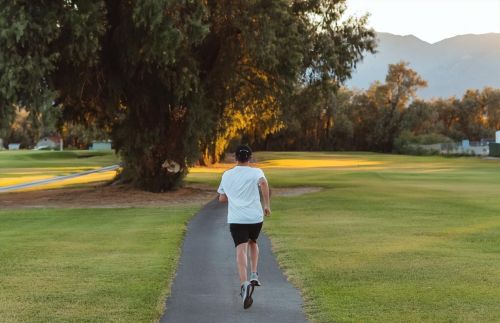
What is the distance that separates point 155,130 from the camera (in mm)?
27656

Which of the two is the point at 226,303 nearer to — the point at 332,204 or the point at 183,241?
the point at 183,241

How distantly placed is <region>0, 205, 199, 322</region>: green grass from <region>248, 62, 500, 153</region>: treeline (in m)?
88.1

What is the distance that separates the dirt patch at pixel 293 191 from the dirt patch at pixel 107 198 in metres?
3.09

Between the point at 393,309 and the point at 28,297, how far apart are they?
4.67 m

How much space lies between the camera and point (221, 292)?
9.10 metres

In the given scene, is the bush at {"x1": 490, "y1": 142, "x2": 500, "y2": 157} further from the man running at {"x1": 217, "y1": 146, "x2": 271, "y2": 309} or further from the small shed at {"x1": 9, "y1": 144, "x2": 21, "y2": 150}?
the small shed at {"x1": 9, "y1": 144, "x2": 21, "y2": 150}

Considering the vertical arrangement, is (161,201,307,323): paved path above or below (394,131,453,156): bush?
below

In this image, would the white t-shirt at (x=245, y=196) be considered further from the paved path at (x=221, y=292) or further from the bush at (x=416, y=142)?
the bush at (x=416, y=142)

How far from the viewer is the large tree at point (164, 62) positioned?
71.5 ft

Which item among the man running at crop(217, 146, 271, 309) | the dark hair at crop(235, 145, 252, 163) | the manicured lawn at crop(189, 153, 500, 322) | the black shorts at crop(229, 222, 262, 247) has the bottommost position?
the manicured lawn at crop(189, 153, 500, 322)

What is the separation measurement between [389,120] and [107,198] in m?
89.4

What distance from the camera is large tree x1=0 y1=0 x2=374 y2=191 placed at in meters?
21.8

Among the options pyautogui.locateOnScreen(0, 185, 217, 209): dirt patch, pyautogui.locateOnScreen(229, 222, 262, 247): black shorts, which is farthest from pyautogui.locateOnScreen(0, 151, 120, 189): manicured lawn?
pyautogui.locateOnScreen(229, 222, 262, 247): black shorts

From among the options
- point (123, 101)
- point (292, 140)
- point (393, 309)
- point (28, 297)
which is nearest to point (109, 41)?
point (123, 101)
